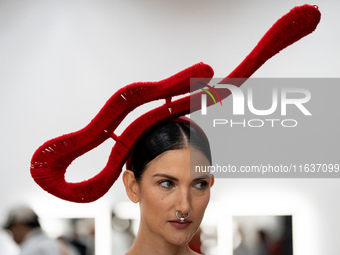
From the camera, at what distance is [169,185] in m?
1.23

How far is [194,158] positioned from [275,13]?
2.15 m

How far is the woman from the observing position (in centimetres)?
121

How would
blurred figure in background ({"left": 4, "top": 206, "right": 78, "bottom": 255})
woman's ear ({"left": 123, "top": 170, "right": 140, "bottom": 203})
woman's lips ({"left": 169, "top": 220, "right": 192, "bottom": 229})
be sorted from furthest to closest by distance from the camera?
blurred figure in background ({"left": 4, "top": 206, "right": 78, "bottom": 255}) < woman's ear ({"left": 123, "top": 170, "right": 140, "bottom": 203}) < woman's lips ({"left": 169, "top": 220, "right": 192, "bottom": 229})

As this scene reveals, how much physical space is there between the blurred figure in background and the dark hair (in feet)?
4.81

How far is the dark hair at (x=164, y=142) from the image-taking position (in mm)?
1268

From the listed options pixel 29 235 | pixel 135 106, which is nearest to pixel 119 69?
pixel 29 235

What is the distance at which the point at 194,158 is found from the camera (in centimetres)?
126

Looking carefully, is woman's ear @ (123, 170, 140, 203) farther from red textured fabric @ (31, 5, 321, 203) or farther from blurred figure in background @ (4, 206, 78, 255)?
blurred figure in background @ (4, 206, 78, 255)

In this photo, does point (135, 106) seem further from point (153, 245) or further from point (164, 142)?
point (153, 245)

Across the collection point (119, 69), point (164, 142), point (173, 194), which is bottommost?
point (173, 194)

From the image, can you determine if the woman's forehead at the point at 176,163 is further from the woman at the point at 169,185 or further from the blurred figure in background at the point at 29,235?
the blurred figure in background at the point at 29,235

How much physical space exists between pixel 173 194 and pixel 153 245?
16 cm

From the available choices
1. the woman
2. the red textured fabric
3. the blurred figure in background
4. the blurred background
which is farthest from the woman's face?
the blurred background

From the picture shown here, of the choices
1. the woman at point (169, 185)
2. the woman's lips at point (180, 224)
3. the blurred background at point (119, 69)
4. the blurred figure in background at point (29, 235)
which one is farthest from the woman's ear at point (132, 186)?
the blurred background at point (119, 69)
